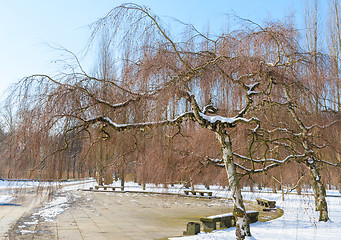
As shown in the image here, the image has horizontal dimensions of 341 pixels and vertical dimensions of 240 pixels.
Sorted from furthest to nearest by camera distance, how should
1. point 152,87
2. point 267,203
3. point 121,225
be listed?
point 267,203 → point 121,225 → point 152,87

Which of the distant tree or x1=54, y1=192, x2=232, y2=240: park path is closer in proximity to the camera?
the distant tree

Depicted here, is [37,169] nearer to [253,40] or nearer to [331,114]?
[253,40]

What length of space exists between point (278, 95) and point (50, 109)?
3.97 meters

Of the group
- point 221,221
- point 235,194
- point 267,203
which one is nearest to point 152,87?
point 235,194

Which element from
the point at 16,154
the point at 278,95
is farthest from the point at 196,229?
the point at 16,154

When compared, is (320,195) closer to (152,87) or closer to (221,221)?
(221,221)

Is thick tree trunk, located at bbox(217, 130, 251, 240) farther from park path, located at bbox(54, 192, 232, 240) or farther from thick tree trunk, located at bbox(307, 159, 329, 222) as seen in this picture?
thick tree trunk, located at bbox(307, 159, 329, 222)

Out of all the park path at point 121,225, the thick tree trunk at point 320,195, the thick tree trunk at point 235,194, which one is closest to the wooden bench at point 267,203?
the park path at point 121,225

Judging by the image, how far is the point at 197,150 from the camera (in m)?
9.23

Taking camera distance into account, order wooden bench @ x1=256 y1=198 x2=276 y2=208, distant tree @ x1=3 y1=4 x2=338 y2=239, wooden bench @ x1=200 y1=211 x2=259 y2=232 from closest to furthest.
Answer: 1. distant tree @ x1=3 y1=4 x2=338 y2=239
2. wooden bench @ x1=200 y1=211 x2=259 y2=232
3. wooden bench @ x1=256 y1=198 x2=276 y2=208

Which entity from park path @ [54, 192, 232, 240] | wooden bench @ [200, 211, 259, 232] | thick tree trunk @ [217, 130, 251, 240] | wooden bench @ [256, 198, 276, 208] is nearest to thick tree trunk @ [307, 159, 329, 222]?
wooden bench @ [200, 211, 259, 232]

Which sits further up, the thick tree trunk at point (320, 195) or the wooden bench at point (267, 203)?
the thick tree trunk at point (320, 195)

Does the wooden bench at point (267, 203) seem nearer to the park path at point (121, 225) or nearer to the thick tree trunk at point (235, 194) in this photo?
the park path at point (121, 225)

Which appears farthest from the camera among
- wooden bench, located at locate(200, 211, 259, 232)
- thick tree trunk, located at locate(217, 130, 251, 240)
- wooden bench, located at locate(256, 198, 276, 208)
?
wooden bench, located at locate(256, 198, 276, 208)
